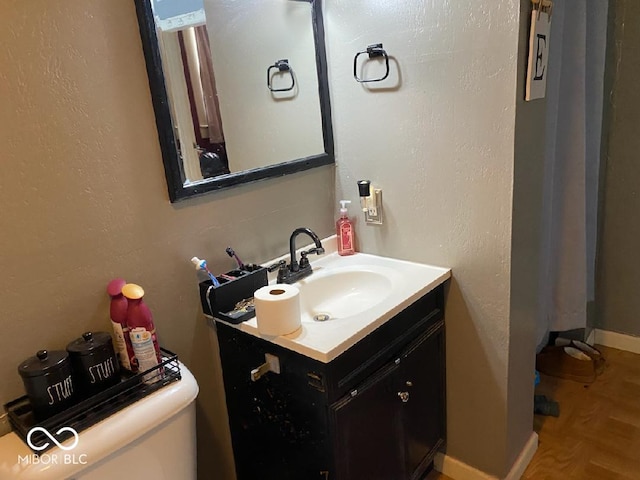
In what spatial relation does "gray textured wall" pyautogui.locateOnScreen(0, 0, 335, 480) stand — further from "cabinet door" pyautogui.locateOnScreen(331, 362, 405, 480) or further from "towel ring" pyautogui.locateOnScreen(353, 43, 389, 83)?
"towel ring" pyautogui.locateOnScreen(353, 43, 389, 83)

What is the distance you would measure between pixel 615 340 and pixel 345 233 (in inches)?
67.3

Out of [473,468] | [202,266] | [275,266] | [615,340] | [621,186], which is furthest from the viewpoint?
[615,340]

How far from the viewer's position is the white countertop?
1.21 metres

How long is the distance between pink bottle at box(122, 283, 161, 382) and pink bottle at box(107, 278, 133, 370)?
0.01 m

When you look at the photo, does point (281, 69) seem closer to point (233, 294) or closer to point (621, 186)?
point (233, 294)

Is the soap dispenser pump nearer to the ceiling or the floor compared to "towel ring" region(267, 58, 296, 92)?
nearer to the floor

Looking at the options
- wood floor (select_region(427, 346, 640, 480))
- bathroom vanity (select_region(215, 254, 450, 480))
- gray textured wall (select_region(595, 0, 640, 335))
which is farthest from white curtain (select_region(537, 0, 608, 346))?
bathroom vanity (select_region(215, 254, 450, 480))

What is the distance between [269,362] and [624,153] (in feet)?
6.36

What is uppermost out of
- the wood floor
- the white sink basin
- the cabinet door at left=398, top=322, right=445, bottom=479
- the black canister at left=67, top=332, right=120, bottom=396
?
the black canister at left=67, top=332, right=120, bottom=396

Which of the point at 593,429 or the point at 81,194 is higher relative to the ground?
the point at 81,194

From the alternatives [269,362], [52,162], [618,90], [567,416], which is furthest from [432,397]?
[618,90]

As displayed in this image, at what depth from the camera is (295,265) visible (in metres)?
1.62

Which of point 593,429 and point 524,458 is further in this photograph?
point 593,429

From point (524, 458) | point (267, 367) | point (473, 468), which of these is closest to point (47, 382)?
point (267, 367)
